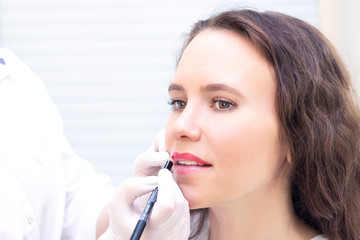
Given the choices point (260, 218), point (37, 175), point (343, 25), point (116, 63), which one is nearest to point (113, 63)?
point (116, 63)

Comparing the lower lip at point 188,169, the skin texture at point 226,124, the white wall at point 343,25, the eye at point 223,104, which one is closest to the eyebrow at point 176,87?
the skin texture at point 226,124

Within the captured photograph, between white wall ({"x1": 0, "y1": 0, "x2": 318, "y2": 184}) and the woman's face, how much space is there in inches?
37.8

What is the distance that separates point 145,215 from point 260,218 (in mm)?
403

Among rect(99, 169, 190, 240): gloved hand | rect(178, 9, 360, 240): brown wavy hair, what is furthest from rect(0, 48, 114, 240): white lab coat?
rect(178, 9, 360, 240): brown wavy hair

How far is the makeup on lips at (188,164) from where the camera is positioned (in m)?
1.19

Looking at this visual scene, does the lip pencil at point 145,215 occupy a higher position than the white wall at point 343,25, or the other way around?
the white wall at point 343,25

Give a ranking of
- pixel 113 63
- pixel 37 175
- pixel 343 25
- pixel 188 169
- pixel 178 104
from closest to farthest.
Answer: pixel 188 169 → pixel 178 104 → pixel 37 175 → pixel 343 25 → pixel 113 63

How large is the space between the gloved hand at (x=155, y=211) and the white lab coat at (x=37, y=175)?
382 mm

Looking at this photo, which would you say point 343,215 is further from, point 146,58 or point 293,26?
point 146,58

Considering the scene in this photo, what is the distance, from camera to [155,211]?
3.63 feet

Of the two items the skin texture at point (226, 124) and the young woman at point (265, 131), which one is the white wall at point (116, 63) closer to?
the young woman at point (265, 131)

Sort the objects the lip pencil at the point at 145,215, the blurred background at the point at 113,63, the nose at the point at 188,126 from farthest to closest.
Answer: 1. the blurred background at the point at 113,63
2. the nose at the point at 188,126
3. the lip pencil at the point at 145,215

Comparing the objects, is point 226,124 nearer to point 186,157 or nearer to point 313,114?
point 186,157

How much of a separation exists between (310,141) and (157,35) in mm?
1154
